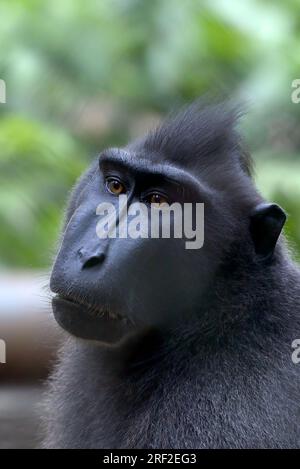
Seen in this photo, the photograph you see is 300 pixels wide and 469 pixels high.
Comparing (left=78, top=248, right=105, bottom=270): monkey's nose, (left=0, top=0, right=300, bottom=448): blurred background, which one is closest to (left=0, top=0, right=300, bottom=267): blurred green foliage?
(left=0, top=0, right=300, bottom=448): blurred background

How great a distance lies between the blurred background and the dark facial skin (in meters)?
2.71

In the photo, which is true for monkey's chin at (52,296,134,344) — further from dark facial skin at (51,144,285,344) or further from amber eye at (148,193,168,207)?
amber eye at (148,193,168,207)

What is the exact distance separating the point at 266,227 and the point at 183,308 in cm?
41

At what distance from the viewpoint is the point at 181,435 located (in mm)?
3488

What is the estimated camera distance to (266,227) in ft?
12.1

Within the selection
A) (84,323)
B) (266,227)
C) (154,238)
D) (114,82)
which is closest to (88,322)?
(84,323)

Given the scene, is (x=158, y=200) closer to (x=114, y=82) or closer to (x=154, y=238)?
(x=154, y=238)

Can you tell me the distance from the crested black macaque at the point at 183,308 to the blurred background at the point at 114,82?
2617 millimetres

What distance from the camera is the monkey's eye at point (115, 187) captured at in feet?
12.1

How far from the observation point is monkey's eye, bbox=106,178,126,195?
3.69m

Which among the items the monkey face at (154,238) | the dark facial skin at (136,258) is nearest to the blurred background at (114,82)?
the monkey face at (154,238)

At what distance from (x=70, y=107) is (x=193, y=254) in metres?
5.81
